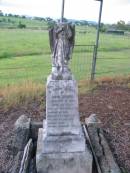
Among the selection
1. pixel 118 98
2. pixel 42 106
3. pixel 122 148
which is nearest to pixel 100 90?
pixel 118 98

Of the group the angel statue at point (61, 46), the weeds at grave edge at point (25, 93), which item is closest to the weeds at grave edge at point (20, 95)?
the weeds at grave edge at point (25, 93)

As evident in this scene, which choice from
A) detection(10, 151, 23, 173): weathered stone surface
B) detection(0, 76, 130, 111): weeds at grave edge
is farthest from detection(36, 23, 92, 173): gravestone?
detection(0, 76, 130, 111): weeds at grave edge

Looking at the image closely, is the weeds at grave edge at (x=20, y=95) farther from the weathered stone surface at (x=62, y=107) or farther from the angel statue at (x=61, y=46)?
the angel statue at (x=61, y=46)

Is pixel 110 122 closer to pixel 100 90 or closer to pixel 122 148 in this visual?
pixel 122 148

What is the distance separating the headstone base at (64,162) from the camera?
5.35 meters

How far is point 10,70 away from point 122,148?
10.3 m

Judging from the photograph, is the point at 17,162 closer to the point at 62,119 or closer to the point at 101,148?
the point at 62,119

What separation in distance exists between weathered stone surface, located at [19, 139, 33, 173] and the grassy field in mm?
5462

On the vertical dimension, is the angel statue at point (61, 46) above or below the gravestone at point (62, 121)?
above

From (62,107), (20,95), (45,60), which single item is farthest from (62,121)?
(45,60)

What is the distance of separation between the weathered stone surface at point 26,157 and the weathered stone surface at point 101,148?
1.09 meters

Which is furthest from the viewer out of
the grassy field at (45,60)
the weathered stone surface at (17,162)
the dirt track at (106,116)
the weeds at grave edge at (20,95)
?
the grassy field at (45,60)

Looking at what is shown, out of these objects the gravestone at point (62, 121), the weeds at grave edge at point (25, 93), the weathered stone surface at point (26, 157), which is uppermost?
the gravestone at point (62, 121)

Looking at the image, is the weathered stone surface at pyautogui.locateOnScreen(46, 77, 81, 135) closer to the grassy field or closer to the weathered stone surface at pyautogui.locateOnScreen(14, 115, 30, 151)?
the weathered stone surface at pyautogui.locateOnScreen(14, 115, 30, 151)
